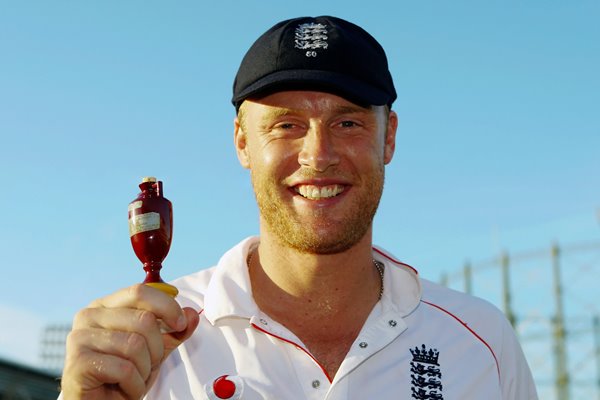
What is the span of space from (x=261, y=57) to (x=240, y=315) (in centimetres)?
134

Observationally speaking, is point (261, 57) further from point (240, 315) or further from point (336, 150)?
point (240, 315)

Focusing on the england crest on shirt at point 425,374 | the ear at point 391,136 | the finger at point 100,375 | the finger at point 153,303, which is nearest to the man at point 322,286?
the england crest on shirt at point 425,374

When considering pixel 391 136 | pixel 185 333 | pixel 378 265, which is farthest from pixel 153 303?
pixel 391 136

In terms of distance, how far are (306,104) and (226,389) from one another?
146 cm

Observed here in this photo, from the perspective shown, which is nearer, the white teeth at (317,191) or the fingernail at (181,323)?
the fingernail at (181,323)

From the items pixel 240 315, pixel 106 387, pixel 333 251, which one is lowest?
pixel 106 387

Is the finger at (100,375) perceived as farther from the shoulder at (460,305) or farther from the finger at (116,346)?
the shoulder at (460,305)

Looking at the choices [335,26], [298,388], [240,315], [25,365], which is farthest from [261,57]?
[25,365]

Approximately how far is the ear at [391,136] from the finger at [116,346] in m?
2.24

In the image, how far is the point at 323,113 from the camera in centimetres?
411

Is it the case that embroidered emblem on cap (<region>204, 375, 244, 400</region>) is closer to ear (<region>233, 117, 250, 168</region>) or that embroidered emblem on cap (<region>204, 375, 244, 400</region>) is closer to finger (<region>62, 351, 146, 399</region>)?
finger (<region>62, 351, 146, 399</region>)

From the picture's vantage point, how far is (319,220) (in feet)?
13.3

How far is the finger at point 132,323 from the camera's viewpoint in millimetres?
2766

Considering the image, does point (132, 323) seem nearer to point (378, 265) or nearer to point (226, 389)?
point (226, 389)
